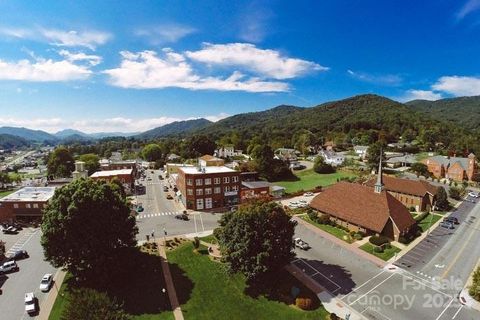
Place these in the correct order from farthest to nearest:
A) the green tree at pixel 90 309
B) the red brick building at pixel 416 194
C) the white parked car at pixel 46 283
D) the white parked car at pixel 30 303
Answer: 1. the red brick building at pixel 416 194
2. the white parked car at pixel 46 283
3. the white parked car at pixel 30 303
4. the green tree at pixel 90 309

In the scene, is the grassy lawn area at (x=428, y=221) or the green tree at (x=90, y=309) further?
the grassy lawn area at (x=428, y=221)

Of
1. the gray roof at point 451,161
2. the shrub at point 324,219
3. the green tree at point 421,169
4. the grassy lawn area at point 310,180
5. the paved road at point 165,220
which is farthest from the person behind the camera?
the green tree at point 421,169

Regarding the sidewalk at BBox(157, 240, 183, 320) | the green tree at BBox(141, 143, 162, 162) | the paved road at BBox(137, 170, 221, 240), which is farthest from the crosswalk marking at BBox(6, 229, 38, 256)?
the green tree at BBox(141, 143, 162, 162)

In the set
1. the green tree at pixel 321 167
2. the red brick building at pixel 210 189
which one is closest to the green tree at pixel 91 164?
the red brick building at pixel 210 189

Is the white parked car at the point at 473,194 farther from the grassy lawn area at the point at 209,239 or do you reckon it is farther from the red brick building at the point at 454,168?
the grassy lawn area at the point at 209,239

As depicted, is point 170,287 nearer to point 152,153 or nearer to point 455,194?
point 455,194
